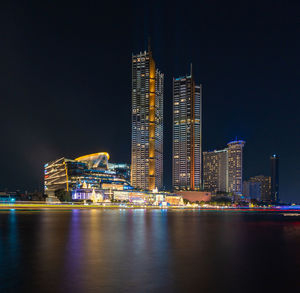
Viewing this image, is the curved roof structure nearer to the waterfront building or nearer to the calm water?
the waterfront building

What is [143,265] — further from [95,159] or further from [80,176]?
[95,159]

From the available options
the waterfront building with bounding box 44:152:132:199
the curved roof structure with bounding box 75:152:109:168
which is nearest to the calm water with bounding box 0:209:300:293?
the waterfront building with bounding box 44:152:132:199

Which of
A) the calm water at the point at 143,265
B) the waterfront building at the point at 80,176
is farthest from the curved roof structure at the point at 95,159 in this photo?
the calm water at the point at 143,265

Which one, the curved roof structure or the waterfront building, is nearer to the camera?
the waterfront building

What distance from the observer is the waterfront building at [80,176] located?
491ft

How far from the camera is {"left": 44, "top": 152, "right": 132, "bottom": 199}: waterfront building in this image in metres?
150

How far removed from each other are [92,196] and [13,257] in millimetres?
127705

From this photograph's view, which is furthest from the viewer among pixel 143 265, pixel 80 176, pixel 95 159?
pixel 95 159

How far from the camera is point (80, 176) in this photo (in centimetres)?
15212

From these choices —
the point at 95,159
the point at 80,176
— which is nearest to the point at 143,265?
the point at 80,176

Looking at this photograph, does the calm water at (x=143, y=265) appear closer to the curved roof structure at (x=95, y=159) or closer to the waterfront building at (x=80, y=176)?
the waterfront building at (x=80, y=176)

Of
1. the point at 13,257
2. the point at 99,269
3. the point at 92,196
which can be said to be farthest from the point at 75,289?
the point at 92,196

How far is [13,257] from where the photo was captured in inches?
853

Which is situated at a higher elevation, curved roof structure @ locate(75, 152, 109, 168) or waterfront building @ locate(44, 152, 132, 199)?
curved roof structure @ locate(75, 152, 109, 168)
